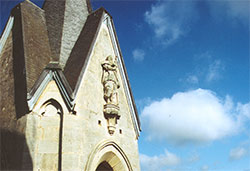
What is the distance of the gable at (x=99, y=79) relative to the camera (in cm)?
881

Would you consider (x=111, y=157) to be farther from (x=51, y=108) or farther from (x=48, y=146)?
(x=51, y=108)

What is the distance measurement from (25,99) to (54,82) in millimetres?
950

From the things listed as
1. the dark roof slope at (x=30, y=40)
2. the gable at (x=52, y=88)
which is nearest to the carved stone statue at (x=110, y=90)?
the gable at (x=52, y=88)

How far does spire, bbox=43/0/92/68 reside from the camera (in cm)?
1037

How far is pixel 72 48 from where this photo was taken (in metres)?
10.7

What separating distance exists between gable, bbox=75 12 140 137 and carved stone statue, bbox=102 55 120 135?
0.15 meters

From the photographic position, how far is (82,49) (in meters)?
9.93

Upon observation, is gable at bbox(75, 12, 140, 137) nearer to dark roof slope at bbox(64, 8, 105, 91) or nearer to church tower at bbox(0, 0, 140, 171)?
church tower at bbox(0, 0, 140, 171)

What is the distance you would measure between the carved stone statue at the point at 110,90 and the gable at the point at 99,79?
15 centimetres

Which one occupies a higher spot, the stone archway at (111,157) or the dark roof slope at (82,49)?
the dark roof slope at (82,49)

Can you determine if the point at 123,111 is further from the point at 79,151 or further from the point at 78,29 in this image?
the point at 78,29

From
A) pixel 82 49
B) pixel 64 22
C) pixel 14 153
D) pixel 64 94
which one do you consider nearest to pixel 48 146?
pixel 14 153

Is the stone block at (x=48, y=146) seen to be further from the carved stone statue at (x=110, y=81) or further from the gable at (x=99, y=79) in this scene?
the carved stone statue at (x=110, y=81)

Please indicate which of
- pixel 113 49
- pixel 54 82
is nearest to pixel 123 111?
pixel 113 49
